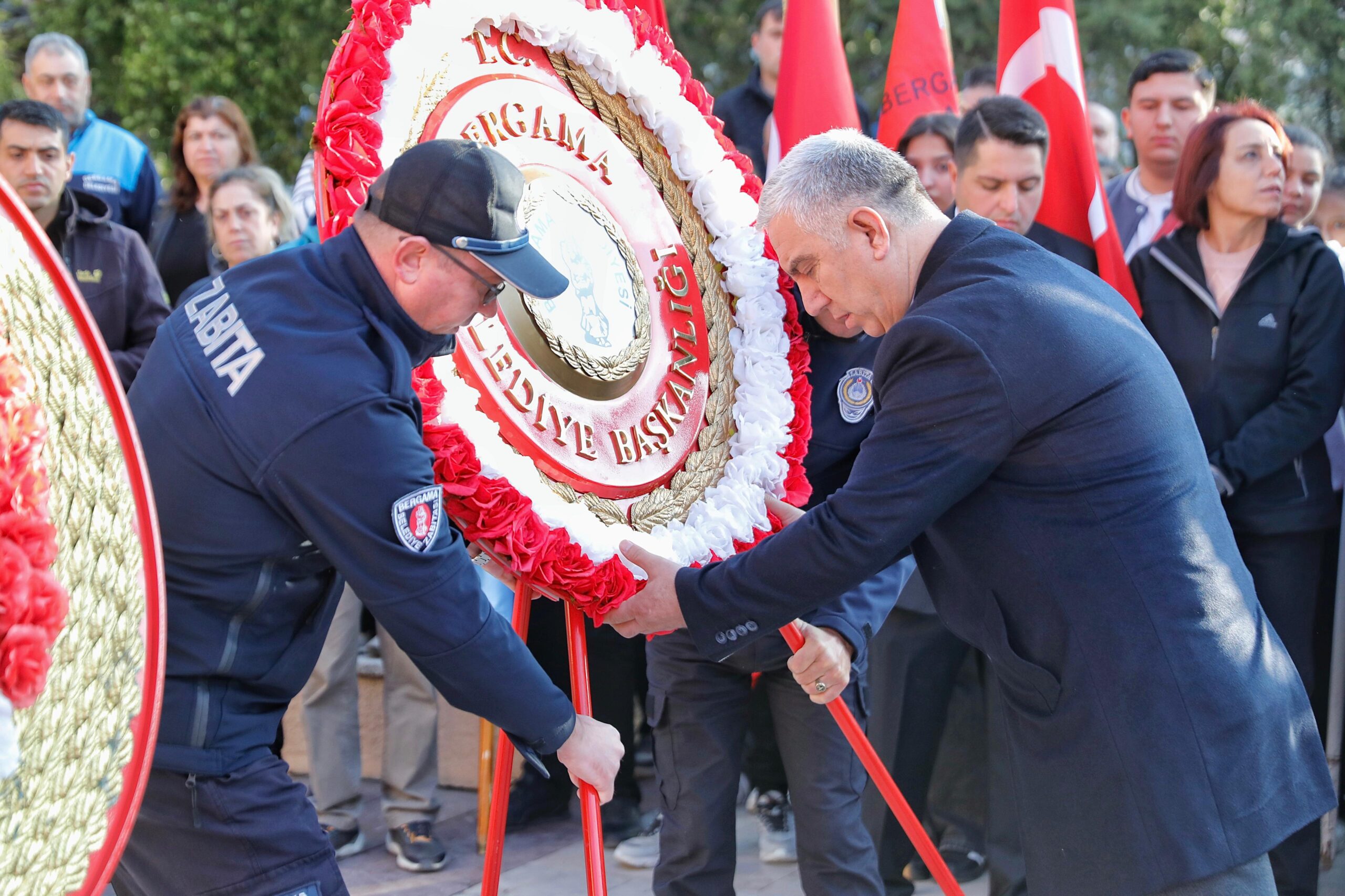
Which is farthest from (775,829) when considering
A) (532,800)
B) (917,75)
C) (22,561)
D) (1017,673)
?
(22,561)

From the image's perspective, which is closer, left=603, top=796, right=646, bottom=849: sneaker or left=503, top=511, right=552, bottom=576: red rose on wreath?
left=503, top=511, right=552, bottom=576: red rose on wreath

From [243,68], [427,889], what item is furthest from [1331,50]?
[427,889]

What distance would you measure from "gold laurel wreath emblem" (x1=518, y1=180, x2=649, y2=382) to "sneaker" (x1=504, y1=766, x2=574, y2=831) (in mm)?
2353

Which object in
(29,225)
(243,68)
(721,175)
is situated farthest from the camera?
(243,68)

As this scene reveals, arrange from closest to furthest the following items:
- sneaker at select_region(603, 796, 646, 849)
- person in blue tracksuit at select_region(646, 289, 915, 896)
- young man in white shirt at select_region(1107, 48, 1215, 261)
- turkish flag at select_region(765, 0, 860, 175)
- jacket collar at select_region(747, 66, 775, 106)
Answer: person in blue tracksuit at select_region(646, 289, 915, 896) < turkish flag at select_region(765, 0, 860, 175) < sneaker at select_region(603, 796, 646, 849) < young man in white shirt at select_region(1107, 48, 1215, 261) < jacket collar at select_region(747, 66, 775, 106)

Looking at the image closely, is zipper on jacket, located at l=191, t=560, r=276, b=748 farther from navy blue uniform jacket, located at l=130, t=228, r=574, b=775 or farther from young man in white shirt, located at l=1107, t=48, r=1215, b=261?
young man in white shirt, located at l=1107, t=48, r=1215, b=261

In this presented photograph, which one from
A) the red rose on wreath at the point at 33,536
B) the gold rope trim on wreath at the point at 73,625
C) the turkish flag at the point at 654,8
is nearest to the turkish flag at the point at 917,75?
the turkish flag at the point at 654,8

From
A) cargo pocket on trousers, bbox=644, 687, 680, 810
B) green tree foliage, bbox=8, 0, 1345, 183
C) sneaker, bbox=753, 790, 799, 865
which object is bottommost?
sneaker, bbox=753, 790, 799, 865

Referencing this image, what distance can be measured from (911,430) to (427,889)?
2601mm

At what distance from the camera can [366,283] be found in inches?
82.7

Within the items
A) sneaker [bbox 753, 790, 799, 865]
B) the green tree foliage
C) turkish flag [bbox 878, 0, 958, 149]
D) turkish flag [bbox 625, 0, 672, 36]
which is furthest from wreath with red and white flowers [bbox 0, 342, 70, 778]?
the green tree foliage

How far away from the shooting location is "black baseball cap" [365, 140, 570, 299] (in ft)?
6.72

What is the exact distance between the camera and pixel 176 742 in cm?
202

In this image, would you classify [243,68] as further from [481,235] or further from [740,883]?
[481,235]
